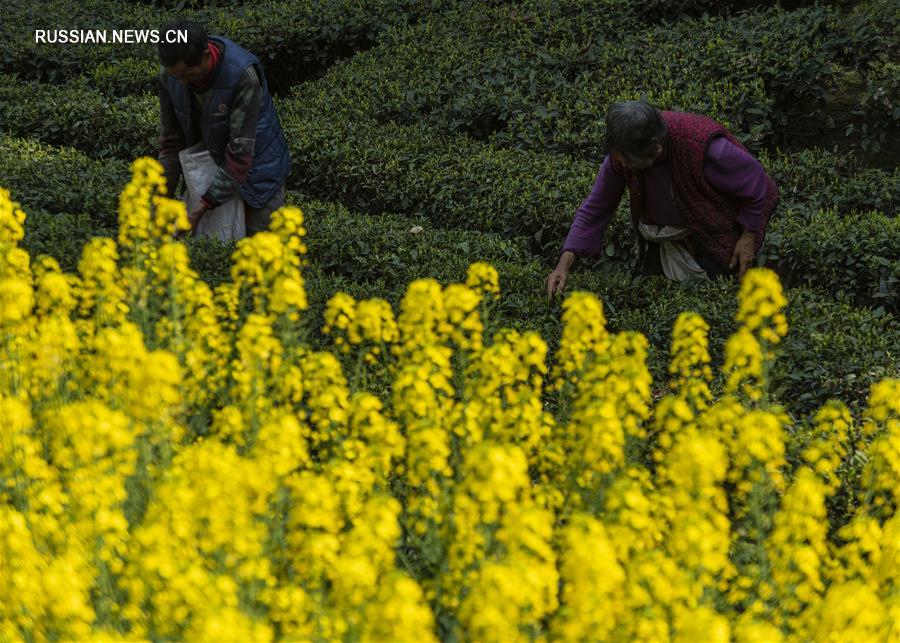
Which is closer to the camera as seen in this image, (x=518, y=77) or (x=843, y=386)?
(x=843, y=386)

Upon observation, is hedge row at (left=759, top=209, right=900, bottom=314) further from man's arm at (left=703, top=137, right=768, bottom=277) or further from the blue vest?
the blue vest

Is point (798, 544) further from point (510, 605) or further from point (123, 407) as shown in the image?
point (123, 407)

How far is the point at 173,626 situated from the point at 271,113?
374 cm

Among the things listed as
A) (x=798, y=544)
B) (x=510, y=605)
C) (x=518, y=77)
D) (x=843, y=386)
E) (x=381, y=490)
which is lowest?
(x=518, y=77)

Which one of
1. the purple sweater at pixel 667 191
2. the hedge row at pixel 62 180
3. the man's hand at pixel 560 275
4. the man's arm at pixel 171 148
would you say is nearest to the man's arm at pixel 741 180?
the purple sweater at pixel 667 191

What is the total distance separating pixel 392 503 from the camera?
2.88 metres

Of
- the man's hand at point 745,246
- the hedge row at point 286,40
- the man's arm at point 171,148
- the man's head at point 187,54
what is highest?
the man's head at point 187,54

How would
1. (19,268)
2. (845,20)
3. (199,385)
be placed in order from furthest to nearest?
(845,20) → (19,268) → (199,385)

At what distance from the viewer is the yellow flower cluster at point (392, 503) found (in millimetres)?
2746

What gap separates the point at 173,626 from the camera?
2.93 metres

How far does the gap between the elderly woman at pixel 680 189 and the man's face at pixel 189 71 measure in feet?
7.02

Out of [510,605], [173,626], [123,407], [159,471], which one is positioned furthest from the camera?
[123,407]

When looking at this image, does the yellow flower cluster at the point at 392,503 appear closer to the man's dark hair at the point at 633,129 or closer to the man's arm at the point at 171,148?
the man's dark hair at the point at 633,129

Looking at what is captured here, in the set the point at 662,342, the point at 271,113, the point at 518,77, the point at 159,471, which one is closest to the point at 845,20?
the point at 518,77
